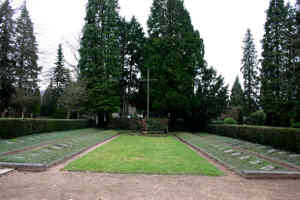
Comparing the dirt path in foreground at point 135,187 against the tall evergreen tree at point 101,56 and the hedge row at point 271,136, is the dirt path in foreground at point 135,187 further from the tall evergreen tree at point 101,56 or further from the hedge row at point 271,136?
the tall evergreen tree at point 101,56

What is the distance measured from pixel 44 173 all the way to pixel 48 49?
6.01 m

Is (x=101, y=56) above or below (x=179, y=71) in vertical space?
above

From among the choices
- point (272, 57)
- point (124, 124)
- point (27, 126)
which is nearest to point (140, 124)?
point (124, 124)

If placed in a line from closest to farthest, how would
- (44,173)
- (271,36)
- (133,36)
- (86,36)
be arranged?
(44,173) < (271,36) < (86,36) < (133,36)

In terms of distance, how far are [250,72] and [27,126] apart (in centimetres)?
3474

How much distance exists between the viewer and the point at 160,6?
29.0 metres

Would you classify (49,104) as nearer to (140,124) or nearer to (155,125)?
(140,124)

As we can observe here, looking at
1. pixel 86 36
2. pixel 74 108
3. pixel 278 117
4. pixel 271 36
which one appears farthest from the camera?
pixel 74 108

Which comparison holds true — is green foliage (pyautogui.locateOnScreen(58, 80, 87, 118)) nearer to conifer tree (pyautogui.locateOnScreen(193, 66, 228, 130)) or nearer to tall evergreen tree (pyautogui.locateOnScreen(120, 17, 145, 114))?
tall evergreen tree (pyautogui.locateOnScreen(120, 17, 145, 114))

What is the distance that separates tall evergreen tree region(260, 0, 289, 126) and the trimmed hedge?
68.0 feet

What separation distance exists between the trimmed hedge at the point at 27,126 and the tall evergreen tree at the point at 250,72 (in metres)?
27.0

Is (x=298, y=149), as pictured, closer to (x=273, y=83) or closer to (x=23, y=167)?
(x=23, y=167)

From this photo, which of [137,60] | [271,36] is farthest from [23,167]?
[137,60]

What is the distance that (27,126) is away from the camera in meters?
14.9
